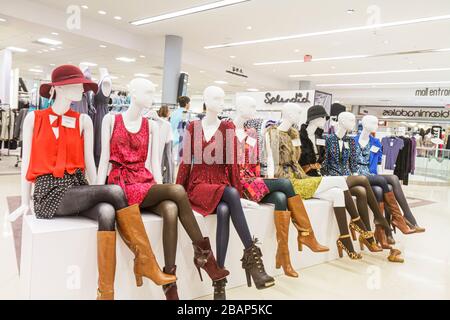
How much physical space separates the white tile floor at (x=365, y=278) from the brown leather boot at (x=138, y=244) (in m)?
0.65

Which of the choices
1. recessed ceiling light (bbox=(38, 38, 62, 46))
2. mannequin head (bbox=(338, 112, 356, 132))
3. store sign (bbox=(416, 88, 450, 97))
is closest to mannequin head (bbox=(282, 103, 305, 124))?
mannequin head (bbox=(338, 112, 356, 132))

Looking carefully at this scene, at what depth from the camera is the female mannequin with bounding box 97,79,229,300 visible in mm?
2061

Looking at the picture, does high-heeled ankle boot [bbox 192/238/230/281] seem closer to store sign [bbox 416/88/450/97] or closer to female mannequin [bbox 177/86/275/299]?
female mannequin [bbox 177/86/275/299]

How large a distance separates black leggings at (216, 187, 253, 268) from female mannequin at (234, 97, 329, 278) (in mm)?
408

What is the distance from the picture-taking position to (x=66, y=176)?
208 centimetres

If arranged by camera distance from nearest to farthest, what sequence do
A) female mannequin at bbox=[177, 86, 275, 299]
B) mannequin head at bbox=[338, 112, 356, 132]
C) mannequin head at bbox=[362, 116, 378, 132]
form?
female mannequin at bbox=[177, 86, 275, 299] < mannequin head at bbox=[338, 112, 356, 132] < mannequin head at bbox=[362, 116, 378, 132]

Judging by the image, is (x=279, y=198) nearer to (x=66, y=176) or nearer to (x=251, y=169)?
(x=251, y=169)

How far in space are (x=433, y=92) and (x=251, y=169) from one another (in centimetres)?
1391

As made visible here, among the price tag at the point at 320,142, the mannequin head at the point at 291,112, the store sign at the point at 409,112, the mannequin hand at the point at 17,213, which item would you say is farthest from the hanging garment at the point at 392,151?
the store sign at the point at 409,112

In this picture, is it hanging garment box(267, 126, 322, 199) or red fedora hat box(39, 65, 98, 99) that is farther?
hanging garment box(267, 126, 322, 199)

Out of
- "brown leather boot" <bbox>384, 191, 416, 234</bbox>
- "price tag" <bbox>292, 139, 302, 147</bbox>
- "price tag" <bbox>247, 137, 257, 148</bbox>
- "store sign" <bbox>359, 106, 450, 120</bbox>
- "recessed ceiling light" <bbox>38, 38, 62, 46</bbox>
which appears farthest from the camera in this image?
"store sign" <bbox>359, 106, 450, 120</bbox>

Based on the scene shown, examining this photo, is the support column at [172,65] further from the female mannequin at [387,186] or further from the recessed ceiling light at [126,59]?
the female mannequin at [387,186]

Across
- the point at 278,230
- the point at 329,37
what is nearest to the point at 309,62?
the point at 329,37

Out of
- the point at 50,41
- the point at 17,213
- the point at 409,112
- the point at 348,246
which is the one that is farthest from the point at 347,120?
the point at 409,112
